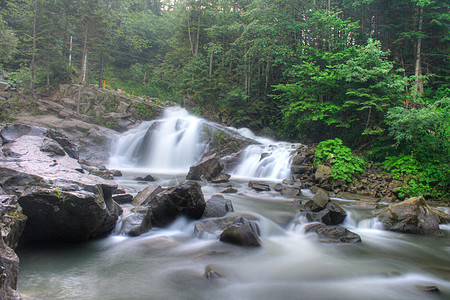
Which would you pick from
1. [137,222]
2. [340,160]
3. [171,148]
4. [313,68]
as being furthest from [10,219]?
[313,68]

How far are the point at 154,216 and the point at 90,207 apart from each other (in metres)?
1.81

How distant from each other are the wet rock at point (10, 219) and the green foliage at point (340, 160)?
1071cm

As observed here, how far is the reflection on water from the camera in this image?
3773 mm

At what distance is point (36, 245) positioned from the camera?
4.77 metres

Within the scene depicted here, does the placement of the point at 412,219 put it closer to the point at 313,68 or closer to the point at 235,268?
the point at 235,268

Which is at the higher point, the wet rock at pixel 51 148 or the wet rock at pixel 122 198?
the wet rock at pixel 51 148

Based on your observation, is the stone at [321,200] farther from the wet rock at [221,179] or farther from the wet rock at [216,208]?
the wet rock at [221,179]

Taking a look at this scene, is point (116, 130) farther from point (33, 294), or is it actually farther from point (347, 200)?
point (33, 294)

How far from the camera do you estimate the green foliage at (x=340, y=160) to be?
11375 mm

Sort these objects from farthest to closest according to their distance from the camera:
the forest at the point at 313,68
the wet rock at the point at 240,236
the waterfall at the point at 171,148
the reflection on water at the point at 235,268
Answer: the waterfall at the point at 171,148 → the forest at the point at 313,68 → the wet rock at the point at 240,236 → the reflection on water at the point at 235,268

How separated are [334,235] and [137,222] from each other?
14.3 feet

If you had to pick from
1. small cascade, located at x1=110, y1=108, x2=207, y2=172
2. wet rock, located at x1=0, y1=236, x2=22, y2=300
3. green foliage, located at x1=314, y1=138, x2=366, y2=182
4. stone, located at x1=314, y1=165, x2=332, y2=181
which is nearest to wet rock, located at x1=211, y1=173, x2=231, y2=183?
stone, located at x1=314, y1=165, x2=332, y2=181

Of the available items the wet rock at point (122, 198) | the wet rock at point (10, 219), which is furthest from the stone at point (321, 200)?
the wet rock at point (10, 219)

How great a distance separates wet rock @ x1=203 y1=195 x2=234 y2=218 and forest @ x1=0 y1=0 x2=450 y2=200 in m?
7.08
